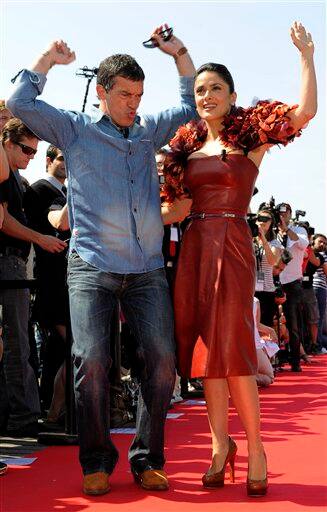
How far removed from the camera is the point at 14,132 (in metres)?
5.79

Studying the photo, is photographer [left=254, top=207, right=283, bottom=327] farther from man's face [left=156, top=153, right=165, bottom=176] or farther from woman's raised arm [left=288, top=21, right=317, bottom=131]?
woman's raised arm [left=288, top=21, right=317, bottom=131]

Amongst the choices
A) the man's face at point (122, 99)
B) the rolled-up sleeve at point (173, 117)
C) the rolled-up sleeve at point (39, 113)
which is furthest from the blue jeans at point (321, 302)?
the rolled-up sleeve at point (39, 113)

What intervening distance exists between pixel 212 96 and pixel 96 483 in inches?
70.8

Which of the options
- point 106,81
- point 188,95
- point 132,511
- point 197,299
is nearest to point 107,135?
point 106,81

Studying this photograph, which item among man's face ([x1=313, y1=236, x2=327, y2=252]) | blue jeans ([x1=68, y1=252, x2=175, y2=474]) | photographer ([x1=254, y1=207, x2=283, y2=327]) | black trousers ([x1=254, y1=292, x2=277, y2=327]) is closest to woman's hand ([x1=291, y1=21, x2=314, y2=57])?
blue jeans ([x1=68, y1=252, x2=175, y2=474])

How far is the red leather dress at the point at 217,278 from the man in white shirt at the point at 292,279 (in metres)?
7.22

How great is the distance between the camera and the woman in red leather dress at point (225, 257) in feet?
12.9

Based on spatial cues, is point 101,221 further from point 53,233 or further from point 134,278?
point 53,233

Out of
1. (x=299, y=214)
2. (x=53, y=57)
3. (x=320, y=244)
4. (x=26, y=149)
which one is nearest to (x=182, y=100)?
(x=53, y=57)

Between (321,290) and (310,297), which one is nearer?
(310,297)

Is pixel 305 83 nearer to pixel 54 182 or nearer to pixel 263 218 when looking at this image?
pixel 54 182

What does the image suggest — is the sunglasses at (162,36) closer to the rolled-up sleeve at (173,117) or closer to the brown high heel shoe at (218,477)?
the rolled-up sleeve at (173,117)

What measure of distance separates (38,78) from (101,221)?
69 centimetres

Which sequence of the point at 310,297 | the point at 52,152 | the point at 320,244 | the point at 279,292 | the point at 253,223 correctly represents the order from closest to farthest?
the point at 52,152
the point at 253,223
the point at 279,292
the point at 310,297
the point at 320,244
